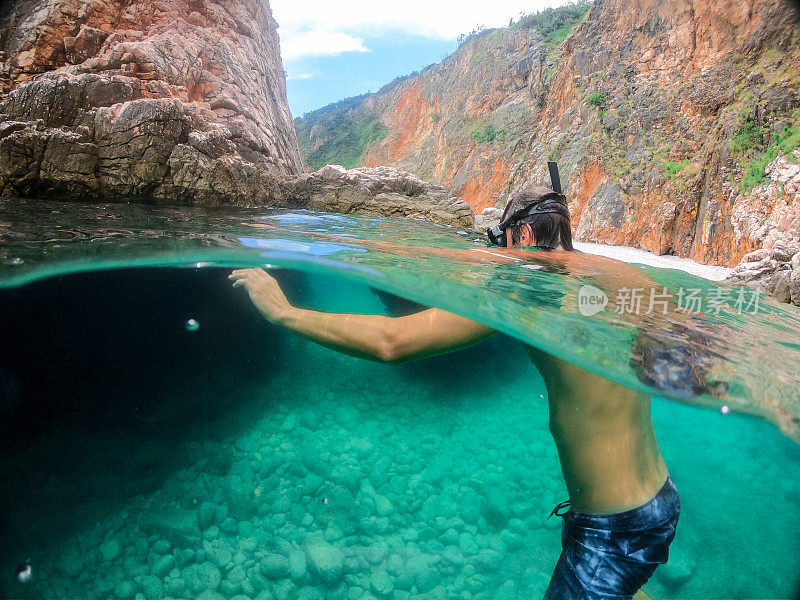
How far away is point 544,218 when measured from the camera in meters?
3.71

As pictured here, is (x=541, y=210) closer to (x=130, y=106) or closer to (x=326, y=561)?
(x=326, y=561)

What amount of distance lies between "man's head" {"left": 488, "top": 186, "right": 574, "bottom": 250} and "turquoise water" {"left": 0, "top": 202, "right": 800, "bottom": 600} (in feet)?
1.23

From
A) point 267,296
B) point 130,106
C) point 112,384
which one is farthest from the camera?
point 130,106

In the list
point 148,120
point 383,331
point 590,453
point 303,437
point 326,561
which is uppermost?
point 148,120

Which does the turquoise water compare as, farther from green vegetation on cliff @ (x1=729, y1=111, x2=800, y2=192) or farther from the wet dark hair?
green vegetation on cliff @ (x1=729, y1=111, x2=800, y2=192)

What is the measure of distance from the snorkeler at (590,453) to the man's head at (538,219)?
82.2 inches

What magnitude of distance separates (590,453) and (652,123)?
942 inches

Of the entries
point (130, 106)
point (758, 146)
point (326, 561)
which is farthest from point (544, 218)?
point (758, 146)

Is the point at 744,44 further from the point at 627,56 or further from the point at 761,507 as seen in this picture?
the point at 761,507

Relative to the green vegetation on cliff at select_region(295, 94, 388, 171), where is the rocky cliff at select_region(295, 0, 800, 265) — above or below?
below

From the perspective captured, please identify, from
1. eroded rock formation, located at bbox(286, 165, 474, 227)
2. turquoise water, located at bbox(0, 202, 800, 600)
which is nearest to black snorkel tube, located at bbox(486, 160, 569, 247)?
turquoise water, located at bbox(0, 202, 800, 600)

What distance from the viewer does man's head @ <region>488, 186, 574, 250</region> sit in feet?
11.9

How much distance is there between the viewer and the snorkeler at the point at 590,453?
1751mm

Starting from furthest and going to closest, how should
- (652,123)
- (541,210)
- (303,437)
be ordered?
1. (652,123)
2. (303,437)
3. (541,210)
